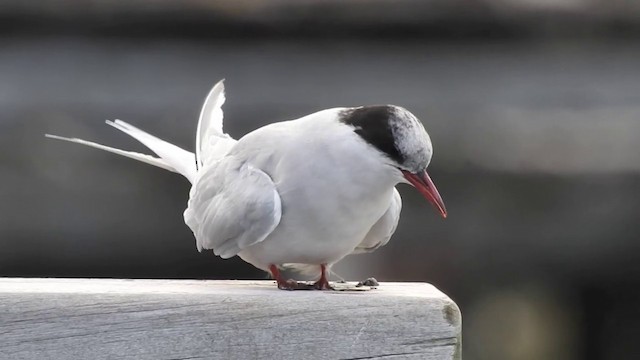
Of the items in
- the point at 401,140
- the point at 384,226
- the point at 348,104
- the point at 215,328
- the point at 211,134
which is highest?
the point at 348,104

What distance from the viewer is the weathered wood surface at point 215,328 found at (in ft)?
Answer: 5.52

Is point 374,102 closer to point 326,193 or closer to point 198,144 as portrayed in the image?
point 198,144

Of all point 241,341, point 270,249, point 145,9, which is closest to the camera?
point 241,341

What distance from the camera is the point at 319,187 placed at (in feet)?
6.24

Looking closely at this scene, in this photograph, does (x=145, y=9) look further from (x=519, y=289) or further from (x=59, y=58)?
Result: (x=519, y=289)

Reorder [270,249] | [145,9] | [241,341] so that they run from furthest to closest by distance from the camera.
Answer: [145,9] < [270,249] < [241,341]

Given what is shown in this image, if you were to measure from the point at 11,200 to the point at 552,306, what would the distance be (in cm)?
178

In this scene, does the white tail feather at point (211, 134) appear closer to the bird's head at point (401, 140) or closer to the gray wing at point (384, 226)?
the gray wing at point (384, 226)

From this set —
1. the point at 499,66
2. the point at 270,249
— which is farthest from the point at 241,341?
the point at 499,66

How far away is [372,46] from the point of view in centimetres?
311

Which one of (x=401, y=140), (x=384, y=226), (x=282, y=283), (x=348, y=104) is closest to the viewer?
(x=401, y=140)

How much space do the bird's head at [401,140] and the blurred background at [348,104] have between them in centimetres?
121

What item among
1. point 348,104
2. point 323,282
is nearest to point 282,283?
point 323,282

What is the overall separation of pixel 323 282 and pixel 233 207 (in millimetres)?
237
